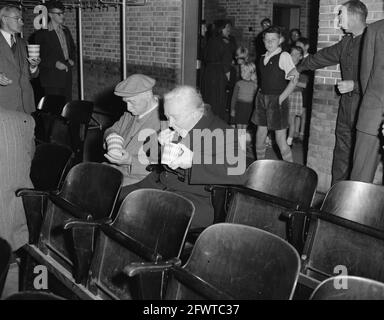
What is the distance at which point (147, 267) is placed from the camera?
6.90 feet

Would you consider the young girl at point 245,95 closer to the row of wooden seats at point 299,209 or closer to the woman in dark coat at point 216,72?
the woman in dark coat at point 216,72

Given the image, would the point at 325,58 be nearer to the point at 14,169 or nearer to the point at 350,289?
the point at 14,169

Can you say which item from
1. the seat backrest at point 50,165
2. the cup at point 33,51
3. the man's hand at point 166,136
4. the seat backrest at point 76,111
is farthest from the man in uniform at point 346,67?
the cup at point 33,51

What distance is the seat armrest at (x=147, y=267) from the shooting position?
2066 millimetres

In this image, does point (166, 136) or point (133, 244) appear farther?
point (166, 136)

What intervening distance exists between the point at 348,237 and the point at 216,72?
22.8 ft

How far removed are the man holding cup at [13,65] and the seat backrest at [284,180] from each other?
2886 mm

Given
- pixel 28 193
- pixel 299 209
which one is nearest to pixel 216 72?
pixel 28 193

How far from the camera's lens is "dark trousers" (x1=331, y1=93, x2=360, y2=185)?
466cm

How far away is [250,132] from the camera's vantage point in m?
8.40

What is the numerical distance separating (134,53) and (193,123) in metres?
5.42

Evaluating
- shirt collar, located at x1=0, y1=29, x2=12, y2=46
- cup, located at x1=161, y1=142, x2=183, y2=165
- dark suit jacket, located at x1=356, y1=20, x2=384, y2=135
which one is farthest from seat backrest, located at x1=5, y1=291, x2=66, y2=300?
shirt collar, located at x1=0, y1=29, x2=12, y2=46

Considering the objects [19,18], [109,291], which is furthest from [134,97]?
[19,18]
